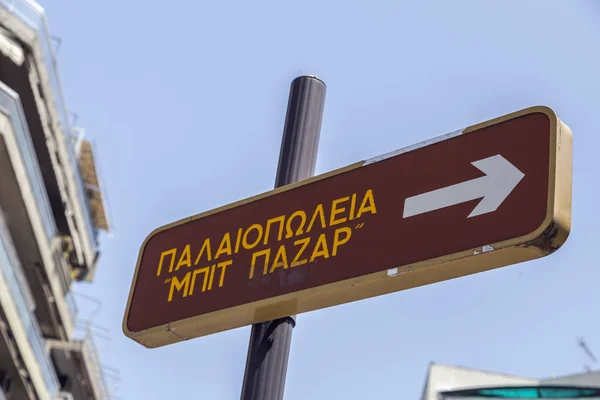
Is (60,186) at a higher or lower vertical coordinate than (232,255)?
higher

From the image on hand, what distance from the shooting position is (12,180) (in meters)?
23.5

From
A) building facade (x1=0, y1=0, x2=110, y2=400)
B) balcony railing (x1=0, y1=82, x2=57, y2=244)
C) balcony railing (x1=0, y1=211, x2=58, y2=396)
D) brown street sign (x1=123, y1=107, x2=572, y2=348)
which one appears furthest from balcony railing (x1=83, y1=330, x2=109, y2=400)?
brown street sign (x1=123, y1=107, x2=572, y2=348)

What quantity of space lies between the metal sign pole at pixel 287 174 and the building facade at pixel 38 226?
19.3m

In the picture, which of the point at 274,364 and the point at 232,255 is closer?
the point at 274,364

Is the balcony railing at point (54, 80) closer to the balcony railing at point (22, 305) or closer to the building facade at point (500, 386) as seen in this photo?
the balcony railing at point (22, 305)

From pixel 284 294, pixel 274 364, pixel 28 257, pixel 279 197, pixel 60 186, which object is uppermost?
pixel 60 186

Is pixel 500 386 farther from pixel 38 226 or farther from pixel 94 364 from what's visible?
pixel 38 226

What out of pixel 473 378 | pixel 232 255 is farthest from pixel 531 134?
pixel 473 378

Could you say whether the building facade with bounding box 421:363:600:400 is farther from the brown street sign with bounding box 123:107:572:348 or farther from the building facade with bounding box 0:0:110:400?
the brown street sign with bounding box 123:107:572:348

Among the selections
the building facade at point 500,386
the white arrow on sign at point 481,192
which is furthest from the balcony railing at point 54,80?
the white arrow on sign at point 481,192

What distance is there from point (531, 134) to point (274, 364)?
1.31m

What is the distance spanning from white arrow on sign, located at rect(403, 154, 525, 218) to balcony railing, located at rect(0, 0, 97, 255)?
822 inches

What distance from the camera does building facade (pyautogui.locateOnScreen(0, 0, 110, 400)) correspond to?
2291cm

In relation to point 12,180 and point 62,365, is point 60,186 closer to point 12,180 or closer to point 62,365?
point 12,180
